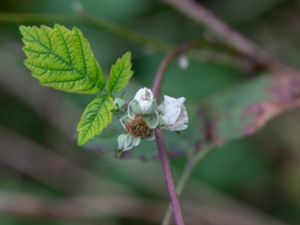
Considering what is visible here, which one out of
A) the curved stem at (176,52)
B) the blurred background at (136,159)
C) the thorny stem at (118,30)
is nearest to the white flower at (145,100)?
the curved stem at (176,52)

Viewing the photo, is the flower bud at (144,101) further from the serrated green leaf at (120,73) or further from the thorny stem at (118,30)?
the thorny stem at (118,30)

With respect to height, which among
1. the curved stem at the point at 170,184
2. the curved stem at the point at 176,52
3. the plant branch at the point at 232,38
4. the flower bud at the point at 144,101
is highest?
the plant branch at the point at 232,38

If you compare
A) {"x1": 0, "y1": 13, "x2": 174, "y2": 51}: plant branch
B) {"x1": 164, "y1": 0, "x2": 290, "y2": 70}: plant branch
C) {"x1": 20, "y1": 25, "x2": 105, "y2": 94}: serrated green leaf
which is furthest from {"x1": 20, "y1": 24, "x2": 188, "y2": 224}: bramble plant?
{"x1": 164, "y1": 0, "x2": 290, "y2": 70}: plant branch

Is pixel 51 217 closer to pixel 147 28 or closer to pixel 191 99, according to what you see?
pixel 191 99

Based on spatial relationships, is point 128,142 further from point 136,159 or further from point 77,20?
point 136,159

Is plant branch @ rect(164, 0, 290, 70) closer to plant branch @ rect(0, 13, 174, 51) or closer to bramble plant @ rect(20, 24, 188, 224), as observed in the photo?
plant branch @ rect(0, 13, 174, 51)

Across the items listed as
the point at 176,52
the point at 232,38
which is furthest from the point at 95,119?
the point at 232,38
